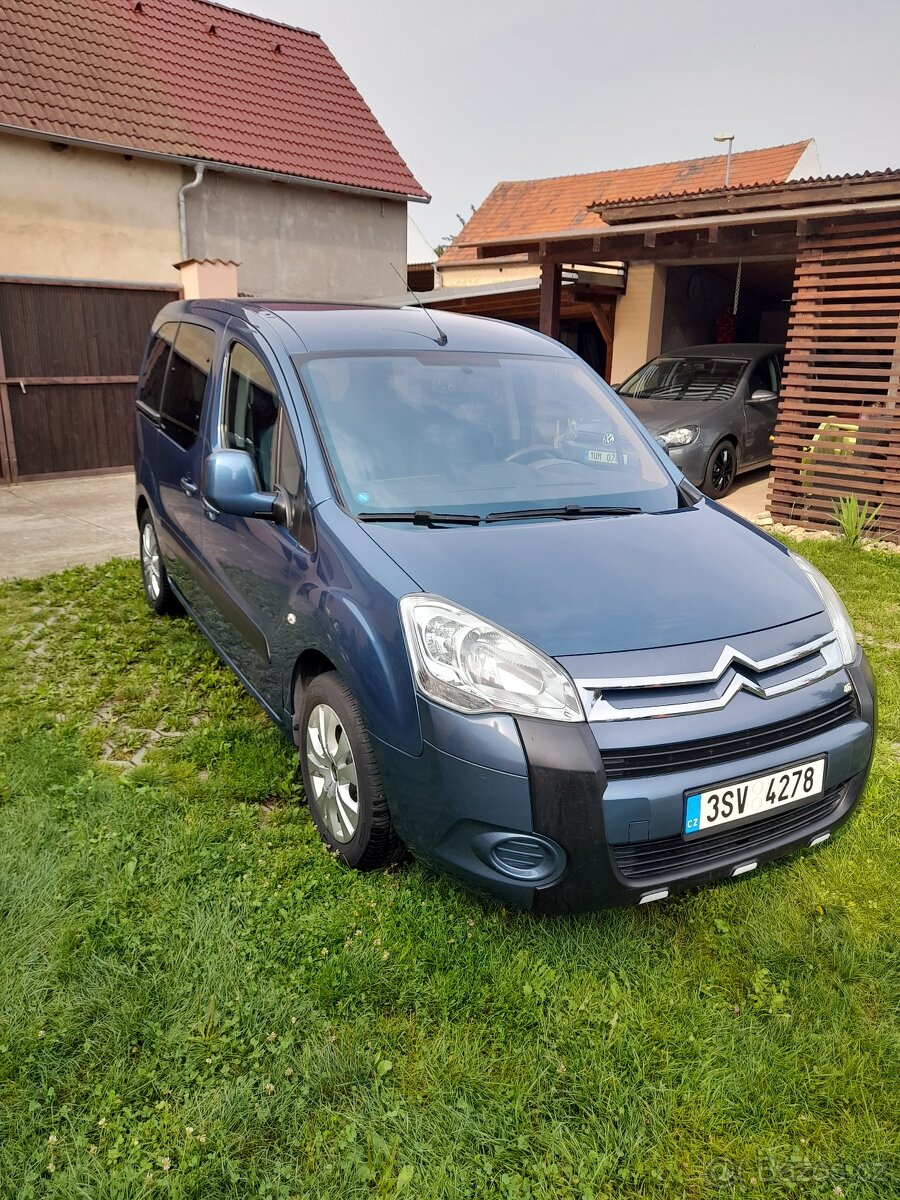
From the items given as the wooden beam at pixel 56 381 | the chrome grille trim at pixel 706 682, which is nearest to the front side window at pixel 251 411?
the chrome grille trim at pixel 706 682

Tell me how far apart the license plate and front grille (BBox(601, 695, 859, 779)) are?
7cm

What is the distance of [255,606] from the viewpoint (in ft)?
10.6

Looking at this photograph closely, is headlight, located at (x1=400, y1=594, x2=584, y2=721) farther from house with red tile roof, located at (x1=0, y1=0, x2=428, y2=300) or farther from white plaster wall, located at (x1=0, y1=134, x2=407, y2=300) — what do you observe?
white plaster wall, located at (x1=0, y1=134, x2=407, y2=300)

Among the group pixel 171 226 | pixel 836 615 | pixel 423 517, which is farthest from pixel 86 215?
pixel 836 615

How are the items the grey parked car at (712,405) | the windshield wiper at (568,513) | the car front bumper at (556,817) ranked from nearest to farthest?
the car front bumper at (556,817)
the windshield wiper at (568,513)
the grey parked car at (712,405)

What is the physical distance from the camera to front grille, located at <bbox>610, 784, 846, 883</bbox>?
217 cm

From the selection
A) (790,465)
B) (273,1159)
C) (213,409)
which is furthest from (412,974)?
(790,465)

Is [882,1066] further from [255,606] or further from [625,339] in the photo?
[625,339]

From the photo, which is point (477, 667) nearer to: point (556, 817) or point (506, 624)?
point (506, 624)

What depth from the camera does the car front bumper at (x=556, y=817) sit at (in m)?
2.09

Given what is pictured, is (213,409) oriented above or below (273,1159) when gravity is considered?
above

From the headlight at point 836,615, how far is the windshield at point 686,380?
7.27m

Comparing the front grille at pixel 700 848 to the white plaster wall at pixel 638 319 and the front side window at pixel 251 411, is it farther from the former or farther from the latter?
the white plaster wall at pixel 638 319

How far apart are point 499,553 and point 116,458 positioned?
9718 mm
